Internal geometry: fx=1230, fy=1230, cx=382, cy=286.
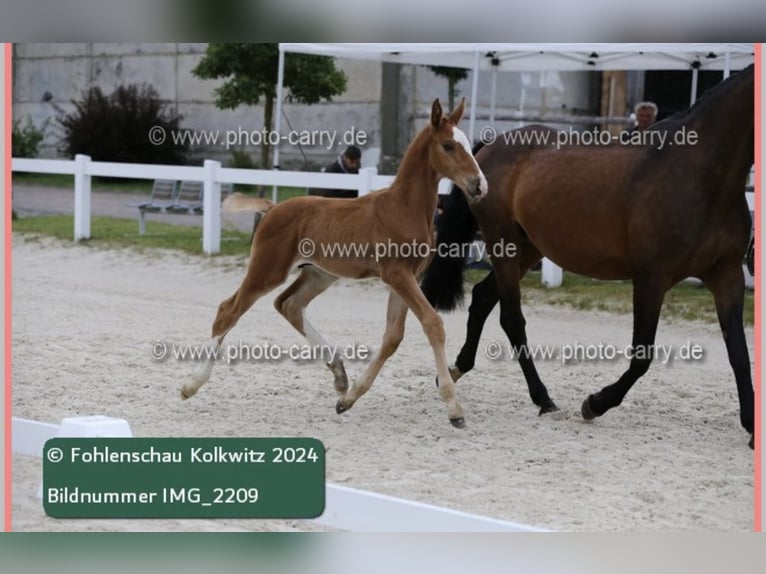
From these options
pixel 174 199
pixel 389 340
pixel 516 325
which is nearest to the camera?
pixel 389 340

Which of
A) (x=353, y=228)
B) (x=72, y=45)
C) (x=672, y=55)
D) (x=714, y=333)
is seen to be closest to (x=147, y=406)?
(x=353, y=228)

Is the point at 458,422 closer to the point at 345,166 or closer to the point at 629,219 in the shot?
the point at 629,219

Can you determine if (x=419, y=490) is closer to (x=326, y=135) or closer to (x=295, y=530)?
(x=295, y=530)

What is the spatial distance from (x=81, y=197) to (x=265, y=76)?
1.98 meters

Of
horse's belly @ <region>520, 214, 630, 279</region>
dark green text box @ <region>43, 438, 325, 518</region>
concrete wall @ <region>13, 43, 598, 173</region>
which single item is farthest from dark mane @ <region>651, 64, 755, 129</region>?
dark green text box @ <region>43, 438, 325, 518</region>

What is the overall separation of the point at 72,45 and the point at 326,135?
1.40m

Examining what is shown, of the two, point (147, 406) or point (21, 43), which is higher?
point (21, 43)

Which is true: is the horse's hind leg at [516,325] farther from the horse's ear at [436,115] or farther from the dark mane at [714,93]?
the dark mane at [714,93]

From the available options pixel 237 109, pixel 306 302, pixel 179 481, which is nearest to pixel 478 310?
pixel 306 302

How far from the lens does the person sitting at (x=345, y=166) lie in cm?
635

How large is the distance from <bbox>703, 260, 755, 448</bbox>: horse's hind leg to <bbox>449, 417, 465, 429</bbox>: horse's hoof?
3.79 feet

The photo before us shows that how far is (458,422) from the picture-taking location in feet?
17.0

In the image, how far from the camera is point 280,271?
5203 millimetres
